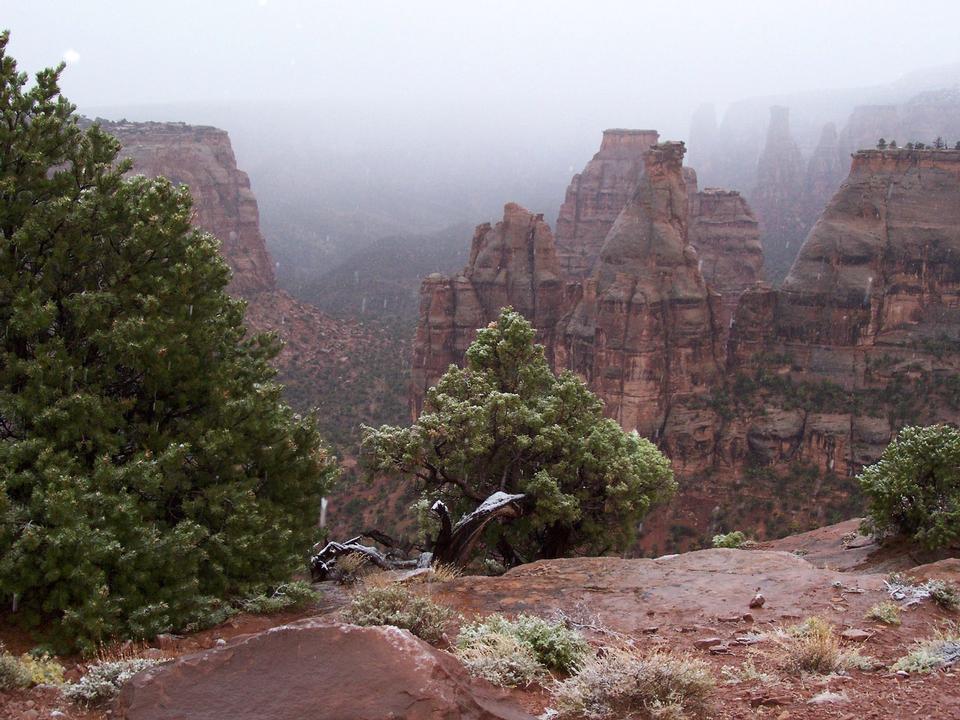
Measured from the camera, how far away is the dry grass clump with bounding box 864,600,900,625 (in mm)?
11047

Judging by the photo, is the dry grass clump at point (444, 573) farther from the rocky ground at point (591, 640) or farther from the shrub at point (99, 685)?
the shrub at point (99, 685)

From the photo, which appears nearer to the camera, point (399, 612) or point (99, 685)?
point (99, 685)

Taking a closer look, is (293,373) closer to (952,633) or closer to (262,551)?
(262,551)

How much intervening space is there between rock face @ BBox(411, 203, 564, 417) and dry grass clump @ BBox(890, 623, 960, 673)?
171ft

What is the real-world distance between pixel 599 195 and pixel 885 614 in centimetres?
9062

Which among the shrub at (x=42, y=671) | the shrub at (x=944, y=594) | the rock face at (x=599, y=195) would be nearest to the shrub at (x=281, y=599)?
the shrub at (x=42, y=671)

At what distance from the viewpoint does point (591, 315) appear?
186ft

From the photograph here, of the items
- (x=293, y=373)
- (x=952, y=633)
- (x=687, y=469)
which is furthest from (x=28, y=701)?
(x=293, y=373)

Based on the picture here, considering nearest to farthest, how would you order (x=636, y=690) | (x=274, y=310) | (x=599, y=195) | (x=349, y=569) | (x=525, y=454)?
(x=636, y=690) < (x=349, y=569) < (x=525, y=454) < (x=274, y=310) < (x=599, y=195)

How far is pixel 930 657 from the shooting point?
8812 millimetres

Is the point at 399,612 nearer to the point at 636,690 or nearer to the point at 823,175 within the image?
the point at 636,690

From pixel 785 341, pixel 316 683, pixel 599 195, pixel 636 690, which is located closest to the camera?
pixel 316 683

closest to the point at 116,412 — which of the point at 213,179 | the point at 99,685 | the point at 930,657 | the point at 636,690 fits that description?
the point at 99,685

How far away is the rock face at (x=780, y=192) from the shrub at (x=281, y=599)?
11439 cm
